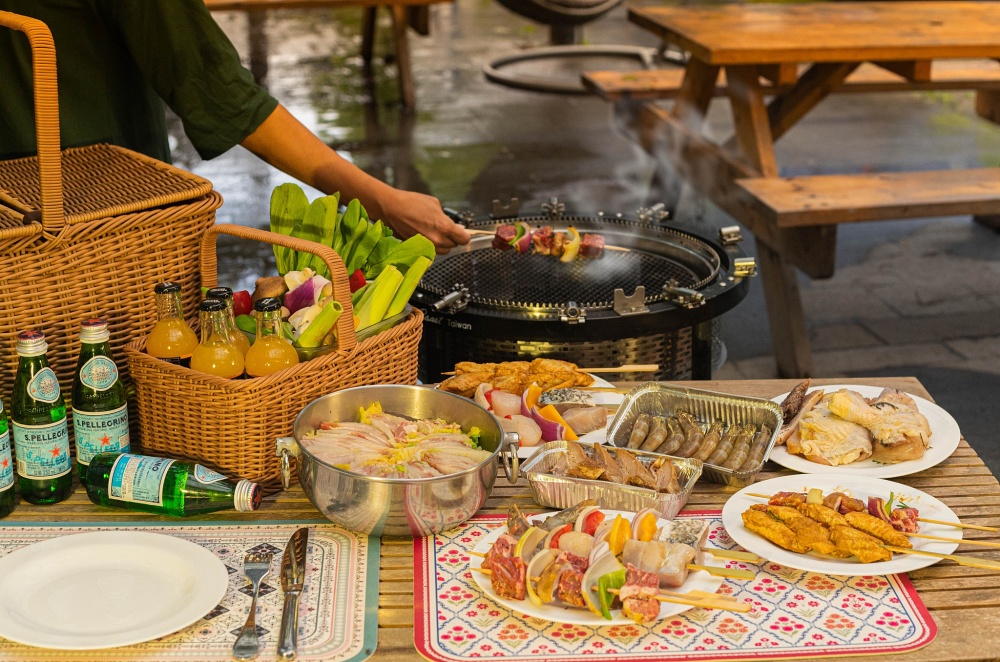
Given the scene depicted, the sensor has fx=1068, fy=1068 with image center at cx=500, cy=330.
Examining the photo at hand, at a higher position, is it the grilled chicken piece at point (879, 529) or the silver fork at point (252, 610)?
the grilled chicken piece at point (879, 529)

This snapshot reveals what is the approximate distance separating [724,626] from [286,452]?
2.70 feet

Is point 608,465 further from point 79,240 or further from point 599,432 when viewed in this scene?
point 79,240

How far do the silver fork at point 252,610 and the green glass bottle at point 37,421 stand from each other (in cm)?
44

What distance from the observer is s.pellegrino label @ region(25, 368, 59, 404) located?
6.26 ft

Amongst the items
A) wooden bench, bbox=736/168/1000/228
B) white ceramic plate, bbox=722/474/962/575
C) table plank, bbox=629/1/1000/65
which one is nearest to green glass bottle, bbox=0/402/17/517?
white ceramic plate, bbox=722/474/962/575

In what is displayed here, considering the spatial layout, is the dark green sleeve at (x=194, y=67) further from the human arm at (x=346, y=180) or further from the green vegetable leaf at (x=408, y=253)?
the green vegetable leaf at (x=408, y=253)

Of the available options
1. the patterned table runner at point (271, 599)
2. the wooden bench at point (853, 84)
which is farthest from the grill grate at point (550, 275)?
the wooden bench at point (853, 84)

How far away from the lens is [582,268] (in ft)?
11.2

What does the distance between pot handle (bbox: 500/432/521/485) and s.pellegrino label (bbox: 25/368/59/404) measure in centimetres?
82

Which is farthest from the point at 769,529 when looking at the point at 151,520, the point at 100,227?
the point at 100,227

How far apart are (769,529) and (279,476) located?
924 millimetres

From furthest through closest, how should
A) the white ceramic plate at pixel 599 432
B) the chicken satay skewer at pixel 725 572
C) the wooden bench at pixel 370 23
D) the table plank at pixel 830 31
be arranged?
the wooden bench at pixel 370 23, the table plank at pixel 830 31, the white ceramic plate at pixel 599 432, the chicken satay skewer at pixel 725 572

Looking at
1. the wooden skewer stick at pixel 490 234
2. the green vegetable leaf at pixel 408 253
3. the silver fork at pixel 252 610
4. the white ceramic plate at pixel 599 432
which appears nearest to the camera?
the silver fork at pixel 252 610

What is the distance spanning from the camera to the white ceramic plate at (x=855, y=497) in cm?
179
